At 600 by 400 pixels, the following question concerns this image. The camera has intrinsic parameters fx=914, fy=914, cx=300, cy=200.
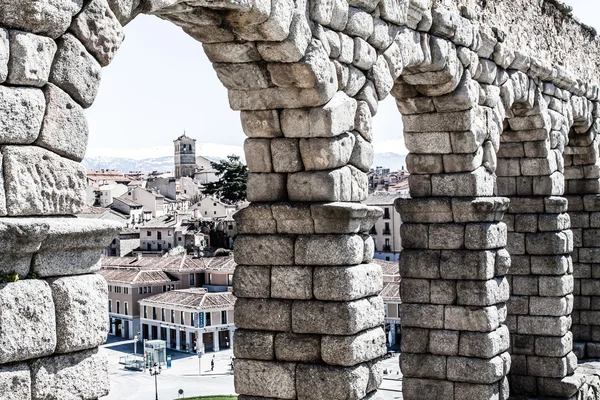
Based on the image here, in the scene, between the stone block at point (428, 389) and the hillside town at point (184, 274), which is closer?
the stone block at point (428, 389)

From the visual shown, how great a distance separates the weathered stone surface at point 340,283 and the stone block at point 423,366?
3.13 metres

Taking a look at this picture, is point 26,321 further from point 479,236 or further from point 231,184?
point 231,184

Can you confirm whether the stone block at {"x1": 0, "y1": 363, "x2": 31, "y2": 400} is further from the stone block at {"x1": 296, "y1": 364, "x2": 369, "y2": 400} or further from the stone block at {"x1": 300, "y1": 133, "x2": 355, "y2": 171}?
the stone block at {"x1": 300, "y1": 133, "x2": 355, "y2": 171}

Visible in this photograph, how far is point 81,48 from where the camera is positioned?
4.51 metres

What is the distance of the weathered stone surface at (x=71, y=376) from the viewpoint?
4.12 metres

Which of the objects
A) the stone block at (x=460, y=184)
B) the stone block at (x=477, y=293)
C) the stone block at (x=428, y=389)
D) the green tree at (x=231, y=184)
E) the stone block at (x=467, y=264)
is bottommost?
the stone block at (x=428, y=389)

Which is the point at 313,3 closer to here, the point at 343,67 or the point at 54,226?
the point at 343,67

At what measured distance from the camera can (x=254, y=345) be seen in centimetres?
755

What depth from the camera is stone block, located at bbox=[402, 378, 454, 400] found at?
10.2 m

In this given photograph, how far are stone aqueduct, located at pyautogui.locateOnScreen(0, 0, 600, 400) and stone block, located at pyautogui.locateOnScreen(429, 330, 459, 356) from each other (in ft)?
0.07

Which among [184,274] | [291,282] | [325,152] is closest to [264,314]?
[291,282]

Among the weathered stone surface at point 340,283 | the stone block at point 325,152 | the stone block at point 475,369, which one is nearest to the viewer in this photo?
the weathered stone surface at point 340,283

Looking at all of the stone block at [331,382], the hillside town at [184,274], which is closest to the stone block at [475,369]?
the stone block at [331,382]

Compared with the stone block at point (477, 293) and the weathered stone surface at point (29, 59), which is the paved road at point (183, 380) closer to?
the stone block at point (477, 293)
